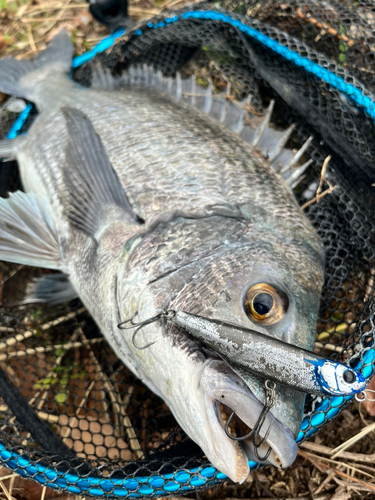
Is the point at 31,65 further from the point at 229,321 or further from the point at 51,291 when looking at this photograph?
the point at 229,321

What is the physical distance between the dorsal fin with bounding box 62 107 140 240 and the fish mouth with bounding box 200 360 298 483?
2.92 feet

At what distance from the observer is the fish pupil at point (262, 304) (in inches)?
50.9

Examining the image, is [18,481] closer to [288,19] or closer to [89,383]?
[89,383]

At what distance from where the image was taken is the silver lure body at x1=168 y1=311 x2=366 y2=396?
3.63ft

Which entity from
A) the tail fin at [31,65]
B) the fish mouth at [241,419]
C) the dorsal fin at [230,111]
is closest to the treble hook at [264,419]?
the fish mouth at [241,419]

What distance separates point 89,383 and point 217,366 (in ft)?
4.90

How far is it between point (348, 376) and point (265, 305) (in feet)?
1.08

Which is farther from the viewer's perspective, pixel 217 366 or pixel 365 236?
pixel 365 236

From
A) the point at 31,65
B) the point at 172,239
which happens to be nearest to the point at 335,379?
the point at 172,239

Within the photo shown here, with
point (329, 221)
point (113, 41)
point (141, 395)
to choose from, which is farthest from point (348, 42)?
point (141, 395)

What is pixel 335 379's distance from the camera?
43.4 inches

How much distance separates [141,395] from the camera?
2.32 meters

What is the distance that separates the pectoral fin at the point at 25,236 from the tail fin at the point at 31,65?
1.26 m

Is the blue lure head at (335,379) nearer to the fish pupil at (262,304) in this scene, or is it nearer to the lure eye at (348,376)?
the lure eye at (348,376)
